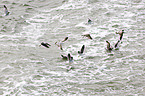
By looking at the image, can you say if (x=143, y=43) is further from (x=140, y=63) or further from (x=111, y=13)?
(x=111, y=13)

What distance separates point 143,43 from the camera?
→ 664cm

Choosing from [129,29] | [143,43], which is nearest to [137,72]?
[143,43]

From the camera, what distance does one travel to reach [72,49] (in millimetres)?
6543

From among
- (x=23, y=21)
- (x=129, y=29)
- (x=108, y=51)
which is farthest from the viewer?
(x=23, y=21)

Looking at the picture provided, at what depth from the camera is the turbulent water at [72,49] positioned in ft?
16.7

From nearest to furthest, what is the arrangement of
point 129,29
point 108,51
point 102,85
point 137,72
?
point 102,85 → point 137,72 → point 108,51 → point 129,29

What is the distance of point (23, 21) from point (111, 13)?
3.30 m

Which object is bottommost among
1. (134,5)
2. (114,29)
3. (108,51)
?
(108,51)

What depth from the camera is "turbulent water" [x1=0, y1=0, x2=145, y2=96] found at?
5.08m

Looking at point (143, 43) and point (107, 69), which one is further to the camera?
point (143, 43)

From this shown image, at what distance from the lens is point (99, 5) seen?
9219mm

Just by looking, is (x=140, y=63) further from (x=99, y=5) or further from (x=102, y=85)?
(x=99, y=5)

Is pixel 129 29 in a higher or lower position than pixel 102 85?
higher

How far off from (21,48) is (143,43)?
3.60 m
